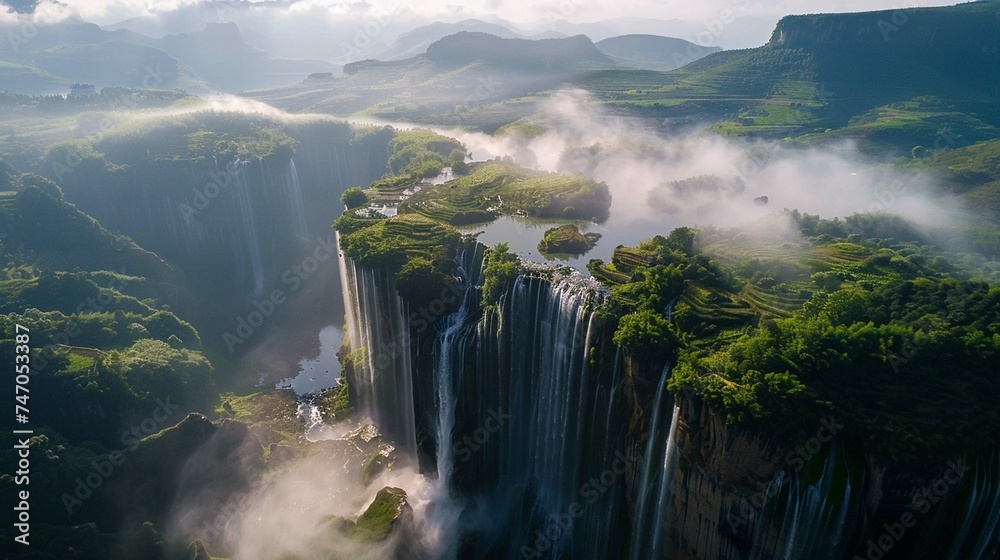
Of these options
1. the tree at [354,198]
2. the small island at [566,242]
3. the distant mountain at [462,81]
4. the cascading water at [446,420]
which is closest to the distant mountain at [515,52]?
the distant mountain at [462,81]

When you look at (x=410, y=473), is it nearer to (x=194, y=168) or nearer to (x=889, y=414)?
(x=889, y=414)

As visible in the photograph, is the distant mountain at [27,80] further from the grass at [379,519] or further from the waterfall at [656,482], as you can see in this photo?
the waterfall at [656,482]

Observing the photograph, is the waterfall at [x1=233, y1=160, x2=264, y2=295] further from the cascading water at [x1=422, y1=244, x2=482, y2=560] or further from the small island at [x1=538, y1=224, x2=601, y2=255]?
the small island at [x1=538, y1=224, x2=601, y2=255]

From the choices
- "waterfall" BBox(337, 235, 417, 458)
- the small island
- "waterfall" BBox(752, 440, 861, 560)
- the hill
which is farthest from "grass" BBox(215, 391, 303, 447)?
the hill

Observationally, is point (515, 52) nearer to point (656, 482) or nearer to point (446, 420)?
point (446, 420)

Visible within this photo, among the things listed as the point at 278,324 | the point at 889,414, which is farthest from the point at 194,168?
the point at 889,414
